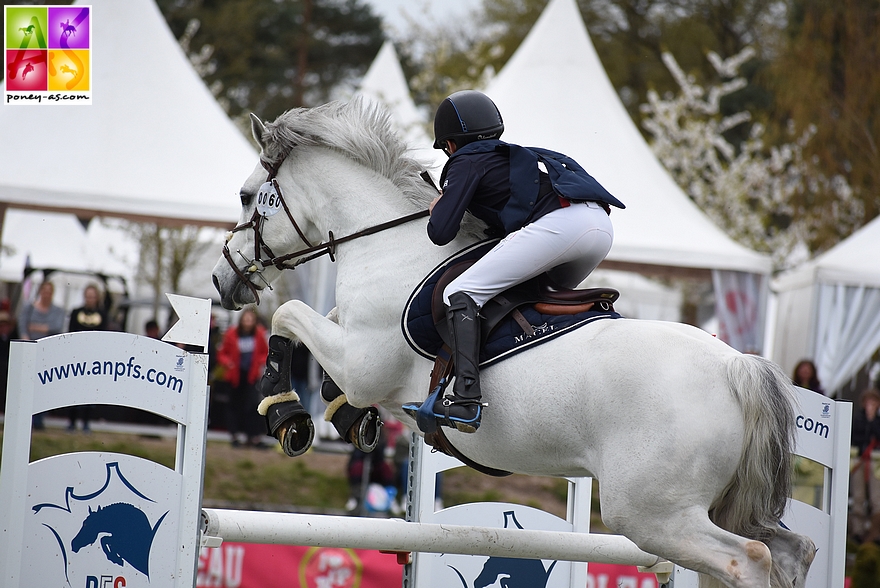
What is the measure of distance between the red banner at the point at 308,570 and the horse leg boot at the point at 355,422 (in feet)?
7.71

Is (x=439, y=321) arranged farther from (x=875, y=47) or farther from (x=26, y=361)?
(x=875, y=47)

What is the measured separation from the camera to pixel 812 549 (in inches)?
139

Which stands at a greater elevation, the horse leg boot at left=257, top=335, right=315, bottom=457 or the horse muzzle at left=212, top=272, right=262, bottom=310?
the horse muzzle at left=212, top=272, right=262, bottom=310

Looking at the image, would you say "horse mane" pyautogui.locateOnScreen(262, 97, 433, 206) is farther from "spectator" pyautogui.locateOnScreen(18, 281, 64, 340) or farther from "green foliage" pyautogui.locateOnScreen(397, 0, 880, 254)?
"green foliage" pyautogui.locateOnScreen(397, 0, 880, 254)

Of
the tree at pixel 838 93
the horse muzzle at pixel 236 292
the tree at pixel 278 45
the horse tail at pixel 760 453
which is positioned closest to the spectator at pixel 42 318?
the horse muzzle at pixel 236 292

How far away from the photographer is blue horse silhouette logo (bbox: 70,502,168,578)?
370cm

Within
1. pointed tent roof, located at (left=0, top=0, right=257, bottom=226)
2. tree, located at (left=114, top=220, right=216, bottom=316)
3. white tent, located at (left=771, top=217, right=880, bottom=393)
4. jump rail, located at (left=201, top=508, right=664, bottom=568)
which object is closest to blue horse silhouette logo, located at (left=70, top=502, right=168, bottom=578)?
jump rail, located at (left=201, top=508, right=664, bottom=568)

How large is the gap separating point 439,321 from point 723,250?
8.33 m

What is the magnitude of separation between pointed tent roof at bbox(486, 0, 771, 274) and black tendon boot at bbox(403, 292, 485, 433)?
7760mm

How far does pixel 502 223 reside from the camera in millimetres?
3648

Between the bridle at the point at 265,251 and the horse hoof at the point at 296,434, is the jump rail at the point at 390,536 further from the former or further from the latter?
the bridle at the point at 265,251

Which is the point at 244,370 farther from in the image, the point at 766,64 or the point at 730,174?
the point at 766,64

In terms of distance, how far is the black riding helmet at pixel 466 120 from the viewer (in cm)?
380

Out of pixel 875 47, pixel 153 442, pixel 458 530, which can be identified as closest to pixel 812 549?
pixel 458 530
